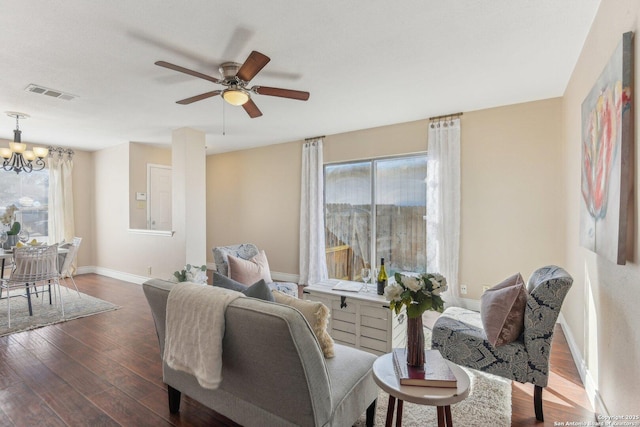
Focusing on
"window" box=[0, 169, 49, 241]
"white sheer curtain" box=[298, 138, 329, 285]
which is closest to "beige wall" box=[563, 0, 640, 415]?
"white sheer curtain" box=[298, 138, 329, 285]

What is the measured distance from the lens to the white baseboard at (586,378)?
1967 mm

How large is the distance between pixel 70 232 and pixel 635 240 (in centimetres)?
794

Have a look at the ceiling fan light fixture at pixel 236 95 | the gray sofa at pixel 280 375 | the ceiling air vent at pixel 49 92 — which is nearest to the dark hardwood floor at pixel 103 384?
the gray sofa at pixel 280 375

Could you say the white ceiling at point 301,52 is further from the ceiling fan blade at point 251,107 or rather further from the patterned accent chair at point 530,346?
the patterned accent chair at point 530,346

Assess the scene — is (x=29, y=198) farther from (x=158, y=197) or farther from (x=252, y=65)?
(x=252, y=65)

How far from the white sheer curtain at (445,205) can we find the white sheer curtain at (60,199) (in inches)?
262

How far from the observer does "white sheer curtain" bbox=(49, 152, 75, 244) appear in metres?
5.99

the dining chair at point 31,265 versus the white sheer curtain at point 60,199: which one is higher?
the white sheer curtain at point 60,199

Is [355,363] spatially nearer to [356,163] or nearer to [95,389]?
[95,389]

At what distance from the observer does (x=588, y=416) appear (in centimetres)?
200

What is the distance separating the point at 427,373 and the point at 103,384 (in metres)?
2.38

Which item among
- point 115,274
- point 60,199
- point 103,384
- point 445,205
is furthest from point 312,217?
point 60,199

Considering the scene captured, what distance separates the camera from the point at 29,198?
587 cm

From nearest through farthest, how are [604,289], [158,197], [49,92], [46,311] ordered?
[604,289], [49,92], [46,311], [158,197]
